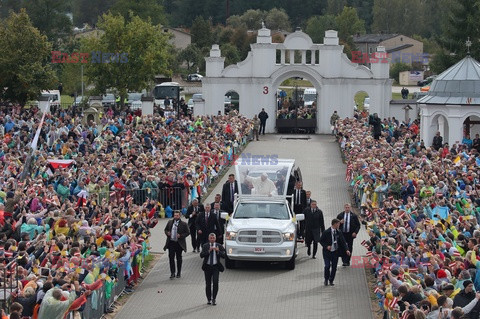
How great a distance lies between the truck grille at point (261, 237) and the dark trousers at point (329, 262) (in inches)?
55.3

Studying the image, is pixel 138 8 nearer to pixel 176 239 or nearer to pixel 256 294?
pixel 176 239

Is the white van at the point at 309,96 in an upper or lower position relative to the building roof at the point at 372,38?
lower

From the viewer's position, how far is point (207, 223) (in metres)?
25.7

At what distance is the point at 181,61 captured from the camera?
100062 millimetres

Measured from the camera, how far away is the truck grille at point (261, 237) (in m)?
24.5

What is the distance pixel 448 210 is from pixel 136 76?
37603mm

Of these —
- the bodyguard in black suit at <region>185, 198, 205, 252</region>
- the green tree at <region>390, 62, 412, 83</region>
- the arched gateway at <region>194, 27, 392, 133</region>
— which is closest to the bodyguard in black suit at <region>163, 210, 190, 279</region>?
the bodyguard in black suit at <region>185, 198, 205, 252</region>

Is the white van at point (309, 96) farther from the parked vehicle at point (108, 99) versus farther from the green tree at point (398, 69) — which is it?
the green tree at point (398, 69)

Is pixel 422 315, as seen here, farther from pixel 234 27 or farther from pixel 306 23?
pixel 306 23

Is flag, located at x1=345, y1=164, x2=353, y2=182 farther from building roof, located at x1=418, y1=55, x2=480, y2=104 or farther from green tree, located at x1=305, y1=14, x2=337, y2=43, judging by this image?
green tree, located at x1=305, y1=14, x2=337, y2=43

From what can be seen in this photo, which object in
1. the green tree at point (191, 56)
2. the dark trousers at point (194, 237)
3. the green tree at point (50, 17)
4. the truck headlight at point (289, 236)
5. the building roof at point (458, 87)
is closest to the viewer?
the truck headlight at point (289, 236)

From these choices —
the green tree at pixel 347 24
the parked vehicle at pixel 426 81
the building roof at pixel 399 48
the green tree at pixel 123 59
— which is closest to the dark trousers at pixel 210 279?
the green tree at pixel 123 59

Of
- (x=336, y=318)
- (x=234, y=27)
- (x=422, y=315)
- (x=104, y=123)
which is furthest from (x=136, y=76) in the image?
(x=234, y=27)

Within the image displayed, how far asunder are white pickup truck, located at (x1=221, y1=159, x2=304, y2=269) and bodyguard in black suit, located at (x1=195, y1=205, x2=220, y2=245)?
287 mm
